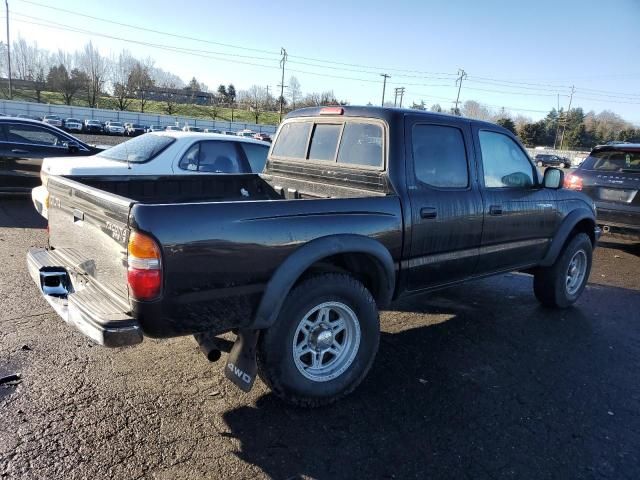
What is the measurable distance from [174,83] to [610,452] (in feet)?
447

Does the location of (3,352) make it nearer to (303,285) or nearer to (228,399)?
(228,399)

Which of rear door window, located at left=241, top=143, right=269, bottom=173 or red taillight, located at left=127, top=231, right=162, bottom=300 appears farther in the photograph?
rear door window, located at left=241, top=143, right=269, bottom=173

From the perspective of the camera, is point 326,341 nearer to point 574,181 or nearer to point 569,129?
point 574,181

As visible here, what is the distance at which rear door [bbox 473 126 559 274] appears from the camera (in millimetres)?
4371

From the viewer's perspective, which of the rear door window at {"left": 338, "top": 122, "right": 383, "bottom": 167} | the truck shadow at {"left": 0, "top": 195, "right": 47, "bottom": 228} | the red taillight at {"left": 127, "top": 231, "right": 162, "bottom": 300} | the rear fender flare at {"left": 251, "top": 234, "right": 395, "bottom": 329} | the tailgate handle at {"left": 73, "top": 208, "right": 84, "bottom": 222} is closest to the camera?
the red taillight at {"left": 127, "top": 231, "right": 162, "bottom": 300}

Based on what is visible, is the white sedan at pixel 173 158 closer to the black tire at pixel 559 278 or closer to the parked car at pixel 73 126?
the black tire at pixel 559 278

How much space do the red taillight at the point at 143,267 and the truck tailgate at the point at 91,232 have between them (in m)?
0.11

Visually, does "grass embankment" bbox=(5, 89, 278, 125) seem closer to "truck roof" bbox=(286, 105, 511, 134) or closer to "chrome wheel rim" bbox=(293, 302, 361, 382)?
"truck roof" bbox=(286, 105, 511, 134)

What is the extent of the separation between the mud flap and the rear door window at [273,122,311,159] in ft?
6.88

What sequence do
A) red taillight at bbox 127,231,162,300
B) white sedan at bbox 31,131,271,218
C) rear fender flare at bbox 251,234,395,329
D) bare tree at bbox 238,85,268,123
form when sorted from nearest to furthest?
red taillight at bbox 127,231,162,300
rear fender flare at bbox 251,234,395,329
white sedan at bbox 31,131,271,218
bare tree at bbox 238,85,268,123

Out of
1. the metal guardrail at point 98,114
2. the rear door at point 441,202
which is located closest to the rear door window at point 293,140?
the rear door at point 441,202

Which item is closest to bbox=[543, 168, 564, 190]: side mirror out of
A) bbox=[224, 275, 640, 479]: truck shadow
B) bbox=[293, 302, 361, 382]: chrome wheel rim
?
bbox=[224, 275, 640, 479]: truck shadow

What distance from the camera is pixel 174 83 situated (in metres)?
126

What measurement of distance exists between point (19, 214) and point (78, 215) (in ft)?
21.3
